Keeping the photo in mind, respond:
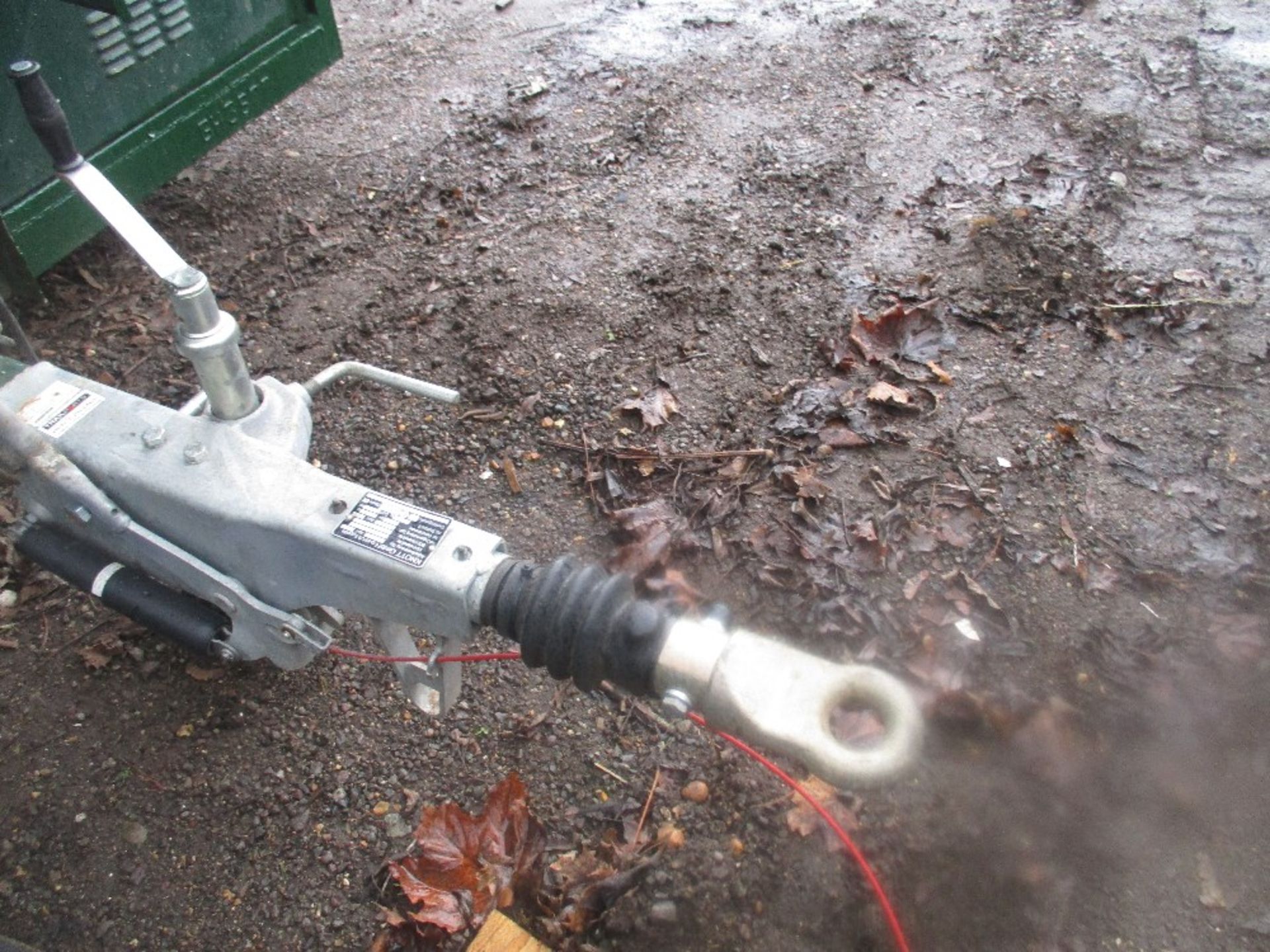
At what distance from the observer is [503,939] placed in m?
2.00

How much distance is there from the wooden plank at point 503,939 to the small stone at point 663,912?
27 centimetres

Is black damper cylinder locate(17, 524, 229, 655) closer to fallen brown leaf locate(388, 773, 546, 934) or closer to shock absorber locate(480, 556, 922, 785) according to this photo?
fallen brown leaf locate(388, 773, 546, 934)

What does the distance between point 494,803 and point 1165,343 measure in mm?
3130

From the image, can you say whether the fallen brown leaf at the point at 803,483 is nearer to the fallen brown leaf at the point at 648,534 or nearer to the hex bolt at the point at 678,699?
the fallen brown leaf at the point at 648,534

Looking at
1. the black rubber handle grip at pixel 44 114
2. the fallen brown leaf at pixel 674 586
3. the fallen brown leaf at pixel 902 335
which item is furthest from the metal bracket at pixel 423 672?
the fallen brown leaf at pixel 902 335

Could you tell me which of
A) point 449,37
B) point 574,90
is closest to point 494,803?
point 574,90

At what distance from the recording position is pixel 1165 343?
369cm

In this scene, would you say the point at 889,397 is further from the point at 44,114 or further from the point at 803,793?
the point at 44,114

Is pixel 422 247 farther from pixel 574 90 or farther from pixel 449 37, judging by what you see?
pixel 449 37

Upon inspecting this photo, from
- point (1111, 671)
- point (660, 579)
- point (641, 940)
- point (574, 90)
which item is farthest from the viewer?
point (574, 90)

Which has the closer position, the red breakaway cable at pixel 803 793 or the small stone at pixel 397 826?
the red breakaway cable at pixel 803 793

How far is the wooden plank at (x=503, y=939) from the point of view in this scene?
6.51 ft

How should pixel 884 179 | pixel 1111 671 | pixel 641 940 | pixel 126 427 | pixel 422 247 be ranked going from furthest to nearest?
pixel 884 179
pixel 422 247
pixel 1111 671
pixel 641 940
pixel 126 427

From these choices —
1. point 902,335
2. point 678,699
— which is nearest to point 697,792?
point 678,699
